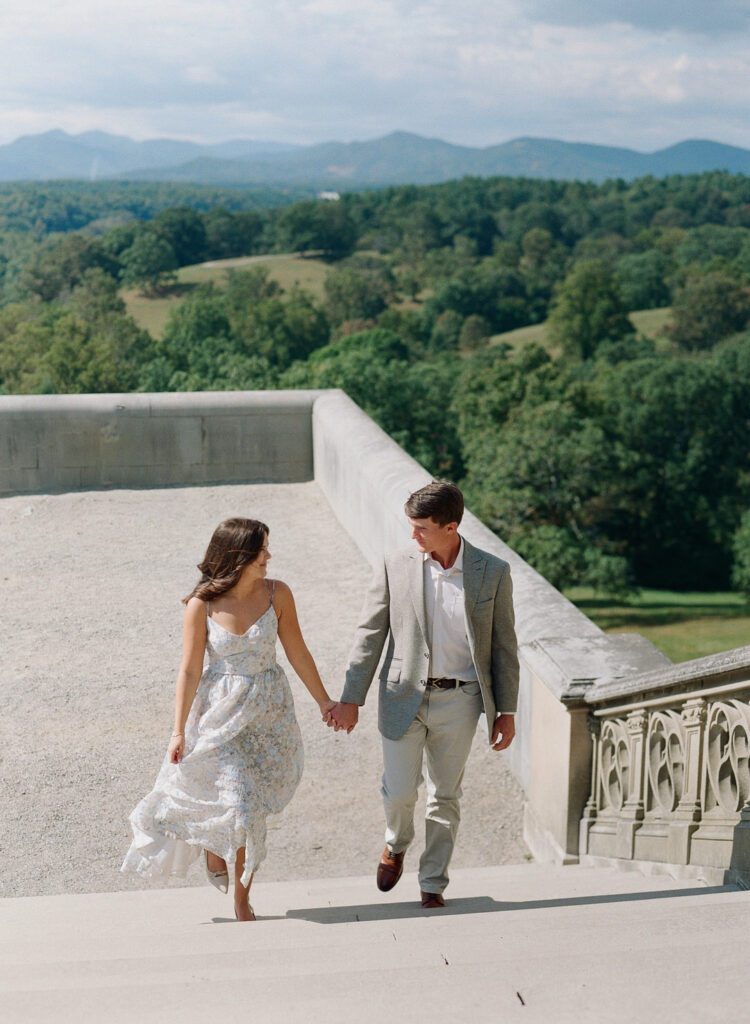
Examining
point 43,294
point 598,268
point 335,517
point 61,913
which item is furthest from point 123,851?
point 598,268

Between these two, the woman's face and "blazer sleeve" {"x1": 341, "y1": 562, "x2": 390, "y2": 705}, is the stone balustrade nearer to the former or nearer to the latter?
"blazer sleeve" {"x1": 341, "y1": 562, "x2": 390, "y2": 705}

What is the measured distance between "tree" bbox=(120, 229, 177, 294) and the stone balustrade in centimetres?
9456

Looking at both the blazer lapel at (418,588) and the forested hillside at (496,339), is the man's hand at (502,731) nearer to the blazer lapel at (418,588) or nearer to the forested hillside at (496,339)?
the blazer lapel at (418,588)

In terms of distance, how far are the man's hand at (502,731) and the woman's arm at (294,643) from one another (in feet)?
1.77

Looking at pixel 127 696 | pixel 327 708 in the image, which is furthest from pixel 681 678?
pixel 127 696

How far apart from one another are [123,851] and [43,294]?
256 feet

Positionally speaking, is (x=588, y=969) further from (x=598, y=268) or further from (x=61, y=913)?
(x=598, y=268)

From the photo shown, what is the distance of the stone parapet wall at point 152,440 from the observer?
10016mm

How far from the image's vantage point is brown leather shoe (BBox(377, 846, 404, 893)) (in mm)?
4020

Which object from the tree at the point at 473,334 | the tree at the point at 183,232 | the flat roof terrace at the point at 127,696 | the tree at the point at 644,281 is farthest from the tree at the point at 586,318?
the flat roof terrace at the point at 127,696

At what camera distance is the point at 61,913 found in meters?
3.91

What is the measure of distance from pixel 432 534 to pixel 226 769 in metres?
0.96

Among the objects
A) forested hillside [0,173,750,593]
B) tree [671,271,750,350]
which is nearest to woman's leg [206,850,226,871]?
forested hillside [0,173,750,593]

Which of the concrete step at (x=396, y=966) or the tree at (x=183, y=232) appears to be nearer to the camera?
the concrete step at (x=396, y=966)
